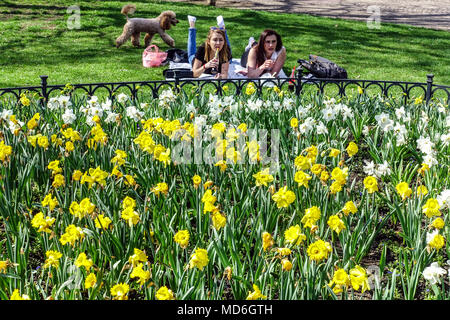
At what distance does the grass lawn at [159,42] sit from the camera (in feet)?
32.0

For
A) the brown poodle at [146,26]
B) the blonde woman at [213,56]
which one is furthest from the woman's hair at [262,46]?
the brown poodle at [146,26]

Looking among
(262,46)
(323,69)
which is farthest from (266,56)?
(323,69)

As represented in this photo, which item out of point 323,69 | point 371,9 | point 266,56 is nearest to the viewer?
point 266,56

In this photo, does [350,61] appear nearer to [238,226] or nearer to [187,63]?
[187,63]

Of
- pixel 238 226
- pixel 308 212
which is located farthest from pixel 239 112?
pixel 308 212

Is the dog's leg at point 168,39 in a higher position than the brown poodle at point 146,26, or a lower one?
lower

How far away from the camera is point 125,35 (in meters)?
11.0

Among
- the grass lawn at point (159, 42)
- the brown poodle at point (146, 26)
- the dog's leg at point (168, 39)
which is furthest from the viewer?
the dog's leg at point (168, 39)

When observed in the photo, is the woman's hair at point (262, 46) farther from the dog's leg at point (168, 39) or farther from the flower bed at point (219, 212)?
the dog's leg at point (168, 39)

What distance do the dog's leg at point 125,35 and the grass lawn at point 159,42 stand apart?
0.16 metres

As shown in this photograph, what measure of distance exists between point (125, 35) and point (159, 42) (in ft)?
3.09

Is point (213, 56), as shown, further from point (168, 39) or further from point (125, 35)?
point (125, 35)
